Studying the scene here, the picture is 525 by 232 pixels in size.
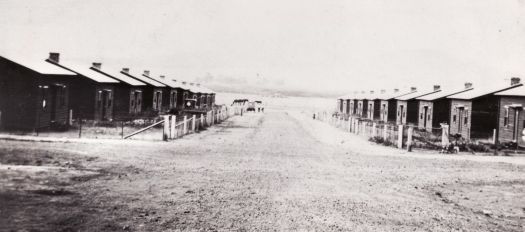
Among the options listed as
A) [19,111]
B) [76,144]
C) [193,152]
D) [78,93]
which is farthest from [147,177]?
[78,93]

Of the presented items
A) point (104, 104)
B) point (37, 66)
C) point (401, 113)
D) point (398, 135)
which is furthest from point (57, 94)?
point (401, 113)

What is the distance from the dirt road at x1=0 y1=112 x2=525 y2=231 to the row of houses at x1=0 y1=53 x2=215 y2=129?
6627mm

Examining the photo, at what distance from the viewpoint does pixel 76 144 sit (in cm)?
1753

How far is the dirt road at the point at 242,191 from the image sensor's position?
24.1 ft

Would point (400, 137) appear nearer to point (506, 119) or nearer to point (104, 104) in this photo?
point (506, 119)

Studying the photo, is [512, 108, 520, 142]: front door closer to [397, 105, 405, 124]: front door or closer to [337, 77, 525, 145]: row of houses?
[337, 77, 525, 145]: row of houses

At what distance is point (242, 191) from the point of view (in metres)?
10.0

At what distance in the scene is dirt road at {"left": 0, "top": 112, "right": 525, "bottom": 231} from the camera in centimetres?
736

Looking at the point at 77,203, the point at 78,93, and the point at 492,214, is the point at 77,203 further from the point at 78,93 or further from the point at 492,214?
the point at 78,93

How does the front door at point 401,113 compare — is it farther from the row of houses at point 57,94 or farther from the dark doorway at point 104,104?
the dark doorway at point 104,104

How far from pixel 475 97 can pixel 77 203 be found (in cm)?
2615

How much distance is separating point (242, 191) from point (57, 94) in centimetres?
1921

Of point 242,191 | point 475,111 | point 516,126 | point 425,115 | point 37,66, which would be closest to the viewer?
point 242,191

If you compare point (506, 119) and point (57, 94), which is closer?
point (57, 94)
